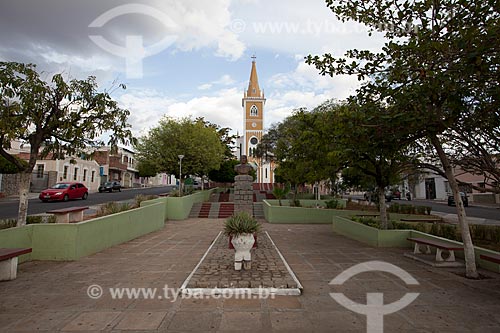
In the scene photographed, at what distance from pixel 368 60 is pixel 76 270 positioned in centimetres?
761

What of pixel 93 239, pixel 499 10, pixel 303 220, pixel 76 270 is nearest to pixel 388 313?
pixel 499 10

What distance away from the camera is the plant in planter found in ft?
17.4

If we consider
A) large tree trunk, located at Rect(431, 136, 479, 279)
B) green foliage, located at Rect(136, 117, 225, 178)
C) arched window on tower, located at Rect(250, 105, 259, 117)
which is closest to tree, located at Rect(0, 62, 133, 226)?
large tree trunk, located at Rect(431, 136, 479, 279)

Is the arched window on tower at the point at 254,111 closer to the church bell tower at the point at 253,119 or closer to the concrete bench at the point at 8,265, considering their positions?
the church bell tower at the point at 253,119

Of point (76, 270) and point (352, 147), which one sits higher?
point (352, 147)

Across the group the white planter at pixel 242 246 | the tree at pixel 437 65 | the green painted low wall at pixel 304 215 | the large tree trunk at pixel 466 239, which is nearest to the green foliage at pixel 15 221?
the white planter at pixel 242 246

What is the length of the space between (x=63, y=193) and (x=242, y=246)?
63.3ft

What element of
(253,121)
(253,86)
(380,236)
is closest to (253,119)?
(253,121)

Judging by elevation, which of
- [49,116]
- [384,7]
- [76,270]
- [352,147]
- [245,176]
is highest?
[384,7]

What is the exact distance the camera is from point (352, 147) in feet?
24.8

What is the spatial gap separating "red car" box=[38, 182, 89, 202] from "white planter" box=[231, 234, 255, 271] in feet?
62.4

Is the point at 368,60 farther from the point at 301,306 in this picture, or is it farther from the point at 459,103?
the point at 301,306

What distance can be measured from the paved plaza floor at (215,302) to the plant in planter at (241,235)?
1152mm

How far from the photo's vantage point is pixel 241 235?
529 centimetres
